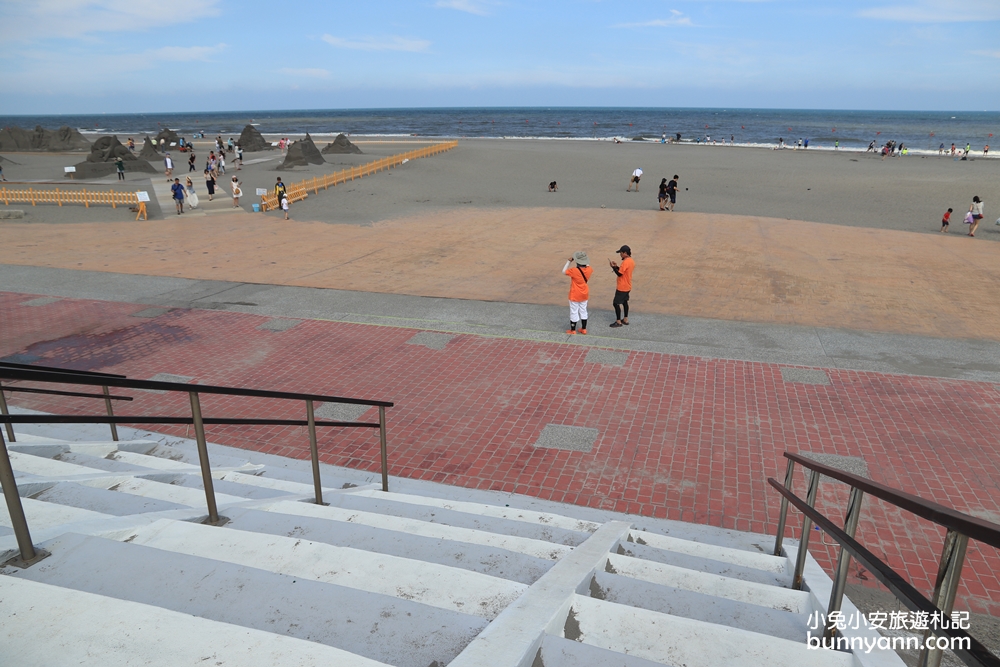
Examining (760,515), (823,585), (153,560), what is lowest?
(760,515)

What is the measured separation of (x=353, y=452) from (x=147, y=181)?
35.1m

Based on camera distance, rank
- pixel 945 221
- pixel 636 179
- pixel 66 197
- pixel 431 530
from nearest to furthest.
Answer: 1. pixel 431 530
2. pixel 945 221
3. pixel 66 197
4. pixel 636 179

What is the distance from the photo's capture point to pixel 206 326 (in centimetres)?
1255

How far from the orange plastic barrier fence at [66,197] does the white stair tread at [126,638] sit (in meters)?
29.6

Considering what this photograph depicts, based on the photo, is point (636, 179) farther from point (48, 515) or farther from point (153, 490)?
point (48, 515)

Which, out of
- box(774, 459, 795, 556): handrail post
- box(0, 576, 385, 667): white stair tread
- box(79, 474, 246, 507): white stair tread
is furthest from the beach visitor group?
box(0, 576, 385, 667): white stair tread

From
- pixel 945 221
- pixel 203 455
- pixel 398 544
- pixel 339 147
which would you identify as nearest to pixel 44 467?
pixel 203 455

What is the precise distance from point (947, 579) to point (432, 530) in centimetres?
307

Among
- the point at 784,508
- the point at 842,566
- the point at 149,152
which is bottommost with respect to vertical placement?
the point at 784,508

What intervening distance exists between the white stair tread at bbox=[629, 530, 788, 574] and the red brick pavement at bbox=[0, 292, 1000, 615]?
1.46 metres

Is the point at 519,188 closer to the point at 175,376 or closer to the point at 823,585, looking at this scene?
the point at 175,376

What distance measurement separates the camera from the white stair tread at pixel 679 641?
285 cm

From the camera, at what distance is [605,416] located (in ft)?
28.8

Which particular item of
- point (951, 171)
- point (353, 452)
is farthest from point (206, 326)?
point (951, 171)
